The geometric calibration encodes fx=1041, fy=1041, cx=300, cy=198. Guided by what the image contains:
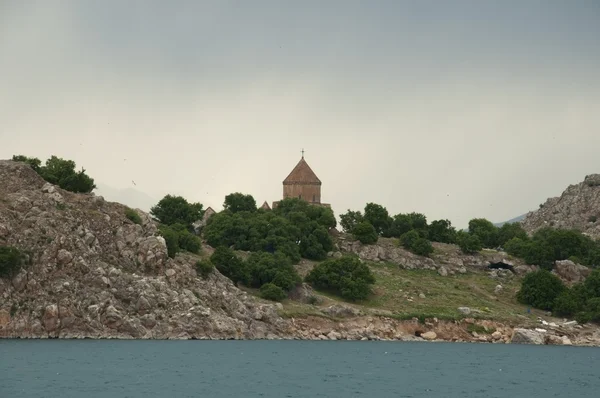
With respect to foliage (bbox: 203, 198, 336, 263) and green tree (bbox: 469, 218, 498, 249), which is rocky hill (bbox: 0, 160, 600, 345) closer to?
foliage (bbox: 203, 198, 336, 263)

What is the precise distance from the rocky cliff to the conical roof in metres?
57.6

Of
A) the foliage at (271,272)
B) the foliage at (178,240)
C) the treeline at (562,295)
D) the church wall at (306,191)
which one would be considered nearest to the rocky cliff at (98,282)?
the foliage at (178,240)

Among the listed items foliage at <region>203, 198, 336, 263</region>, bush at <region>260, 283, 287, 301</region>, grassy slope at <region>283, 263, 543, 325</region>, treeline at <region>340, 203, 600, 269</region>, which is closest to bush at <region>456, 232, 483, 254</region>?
treeline at <region>340, 203, 600, 269</region>

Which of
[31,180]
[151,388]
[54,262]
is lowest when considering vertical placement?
[151,388]

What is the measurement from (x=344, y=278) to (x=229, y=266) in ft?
46.8

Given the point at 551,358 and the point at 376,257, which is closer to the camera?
the point at 551,358

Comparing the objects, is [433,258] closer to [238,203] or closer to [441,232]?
[441,232]

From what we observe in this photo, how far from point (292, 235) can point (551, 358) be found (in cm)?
4744

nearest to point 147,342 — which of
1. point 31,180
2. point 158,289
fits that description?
point 158,289

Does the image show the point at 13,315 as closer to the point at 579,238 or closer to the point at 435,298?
the point at 435,298

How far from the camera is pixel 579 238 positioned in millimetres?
144125

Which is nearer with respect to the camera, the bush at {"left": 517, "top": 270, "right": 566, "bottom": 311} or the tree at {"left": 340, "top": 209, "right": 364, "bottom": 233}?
the bush at {"left": 517, "top": 270, "right": 566, "bottom": 311}

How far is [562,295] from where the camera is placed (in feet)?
400

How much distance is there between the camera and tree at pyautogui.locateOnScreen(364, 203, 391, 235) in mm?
152375
